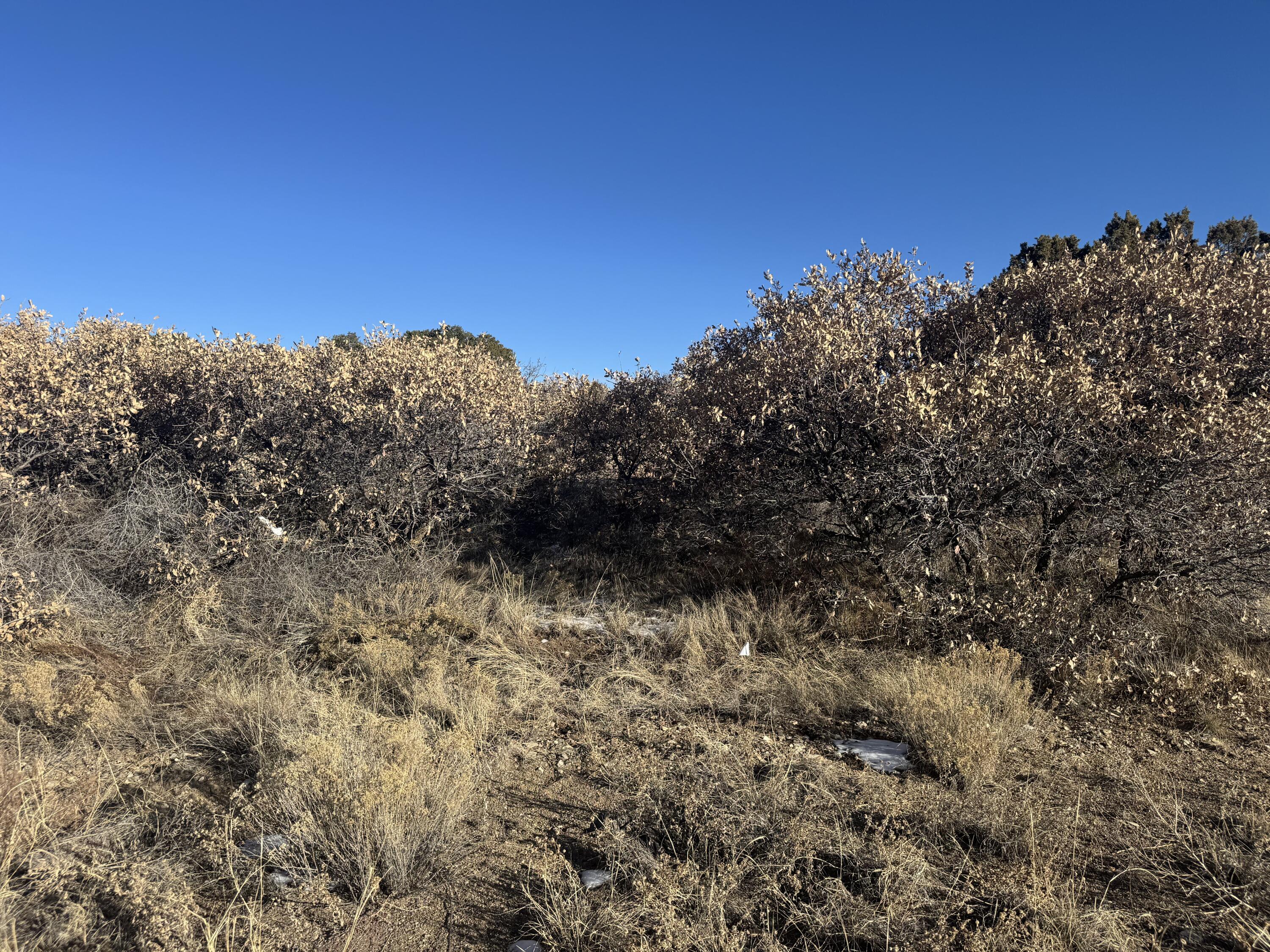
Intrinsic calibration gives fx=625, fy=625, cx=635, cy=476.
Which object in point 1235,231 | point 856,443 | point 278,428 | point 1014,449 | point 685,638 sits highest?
point 1235,231

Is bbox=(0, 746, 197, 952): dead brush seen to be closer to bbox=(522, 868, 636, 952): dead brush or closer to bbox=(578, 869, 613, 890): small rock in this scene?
bbox=(522, 868, 636, 952): dead brush

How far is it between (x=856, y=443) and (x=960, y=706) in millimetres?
2830

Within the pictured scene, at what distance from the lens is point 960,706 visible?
14.1 feet

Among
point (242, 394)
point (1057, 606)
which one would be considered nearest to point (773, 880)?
point (1057, 606)

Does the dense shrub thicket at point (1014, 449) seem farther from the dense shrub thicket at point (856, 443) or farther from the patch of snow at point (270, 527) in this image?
the patch of snow at point (270, 527)

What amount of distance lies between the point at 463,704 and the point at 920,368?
5173 mm

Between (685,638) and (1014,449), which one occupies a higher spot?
A: (1014,449)

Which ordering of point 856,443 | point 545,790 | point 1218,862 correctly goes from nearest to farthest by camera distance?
point 1218,862 < point 545,790 < point 856,443

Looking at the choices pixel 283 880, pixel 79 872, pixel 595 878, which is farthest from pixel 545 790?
pixel 79 872

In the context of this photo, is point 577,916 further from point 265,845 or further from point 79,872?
point 79,872

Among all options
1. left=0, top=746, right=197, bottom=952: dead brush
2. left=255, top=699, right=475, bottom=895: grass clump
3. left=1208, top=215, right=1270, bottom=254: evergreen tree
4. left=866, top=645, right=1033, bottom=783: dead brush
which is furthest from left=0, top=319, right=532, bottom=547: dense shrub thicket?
left=1208, top=215, right=1270, bottom=254: evergreen tree

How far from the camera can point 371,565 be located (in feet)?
24.8

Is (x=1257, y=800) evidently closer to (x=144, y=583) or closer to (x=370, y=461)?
(x=370, y=461)

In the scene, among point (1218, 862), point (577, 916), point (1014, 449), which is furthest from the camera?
point (1014, 449)
